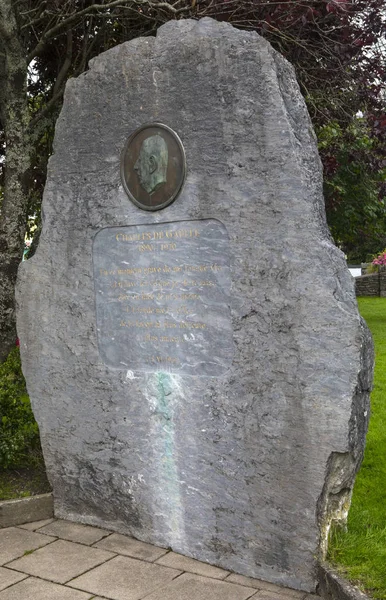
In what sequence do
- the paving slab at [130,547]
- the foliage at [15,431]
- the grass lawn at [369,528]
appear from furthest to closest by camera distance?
the foliage at [15,431]
the paving slab at [130,547]
the grass lawn at [369,528]

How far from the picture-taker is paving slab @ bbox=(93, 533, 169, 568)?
14.9 feet

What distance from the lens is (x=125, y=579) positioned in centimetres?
420

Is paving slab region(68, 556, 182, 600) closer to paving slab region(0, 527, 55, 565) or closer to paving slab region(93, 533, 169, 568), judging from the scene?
paving slab region(93, 533, 169, 568)

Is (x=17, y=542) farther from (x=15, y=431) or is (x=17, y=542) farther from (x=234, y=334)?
(x=234, y=334)

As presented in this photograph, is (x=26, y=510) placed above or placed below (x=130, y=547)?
above

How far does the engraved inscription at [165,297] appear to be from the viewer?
4.29 meters

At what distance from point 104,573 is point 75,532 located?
0.71 meters

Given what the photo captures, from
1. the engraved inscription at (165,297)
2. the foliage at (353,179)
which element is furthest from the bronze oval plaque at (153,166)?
the foliage at (353,179)

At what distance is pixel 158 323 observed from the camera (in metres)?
4.57

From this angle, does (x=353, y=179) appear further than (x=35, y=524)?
Yes

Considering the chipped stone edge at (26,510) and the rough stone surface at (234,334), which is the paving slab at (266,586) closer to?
the rough stone surface at (234,334)

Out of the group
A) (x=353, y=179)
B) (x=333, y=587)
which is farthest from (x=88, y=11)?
(x=353, y=179)

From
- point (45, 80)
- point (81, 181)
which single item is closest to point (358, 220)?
point (45, 80)

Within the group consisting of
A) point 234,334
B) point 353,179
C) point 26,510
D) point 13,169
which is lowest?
point 26,510
